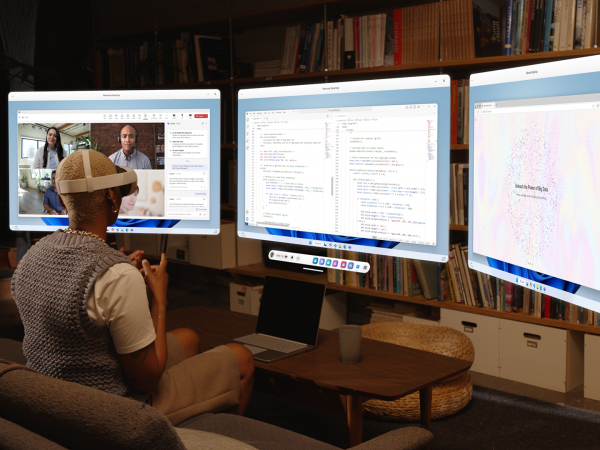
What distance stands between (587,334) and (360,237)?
4.84 ft

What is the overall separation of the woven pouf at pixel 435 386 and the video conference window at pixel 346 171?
3.19 feet

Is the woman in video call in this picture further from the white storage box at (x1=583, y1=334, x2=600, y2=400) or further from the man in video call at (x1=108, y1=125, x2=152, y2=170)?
the white storage box at (x1=583, y1=334, x2=600, y2=400)

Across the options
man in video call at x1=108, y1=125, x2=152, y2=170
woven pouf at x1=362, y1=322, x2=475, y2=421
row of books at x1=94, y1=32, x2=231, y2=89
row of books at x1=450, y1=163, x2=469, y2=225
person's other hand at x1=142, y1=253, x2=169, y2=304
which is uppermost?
row of books at x1=94, y1=32, x2=231, y2=89

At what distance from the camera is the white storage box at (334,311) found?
3547 mm

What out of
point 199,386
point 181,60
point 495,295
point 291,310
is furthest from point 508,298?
point 181,60

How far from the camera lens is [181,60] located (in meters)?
3.95

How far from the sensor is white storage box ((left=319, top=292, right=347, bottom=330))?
3.55m

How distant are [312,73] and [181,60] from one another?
1.10 metres

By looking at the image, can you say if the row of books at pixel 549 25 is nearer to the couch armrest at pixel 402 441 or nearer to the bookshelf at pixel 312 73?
the bookshelf at pixel 312 73

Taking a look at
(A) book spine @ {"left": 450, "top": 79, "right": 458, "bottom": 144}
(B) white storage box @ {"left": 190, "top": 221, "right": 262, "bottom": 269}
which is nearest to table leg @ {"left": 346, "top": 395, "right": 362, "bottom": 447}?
(A) book spine @ {"left": 450, "top": 79, "right": 458, "bottom": 144}

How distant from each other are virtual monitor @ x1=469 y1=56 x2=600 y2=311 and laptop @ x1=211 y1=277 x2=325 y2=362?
1.57 feet

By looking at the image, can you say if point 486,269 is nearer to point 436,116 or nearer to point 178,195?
point 436,116

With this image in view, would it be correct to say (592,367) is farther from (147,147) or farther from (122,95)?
(122,95)

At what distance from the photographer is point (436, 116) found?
62.5 inches
